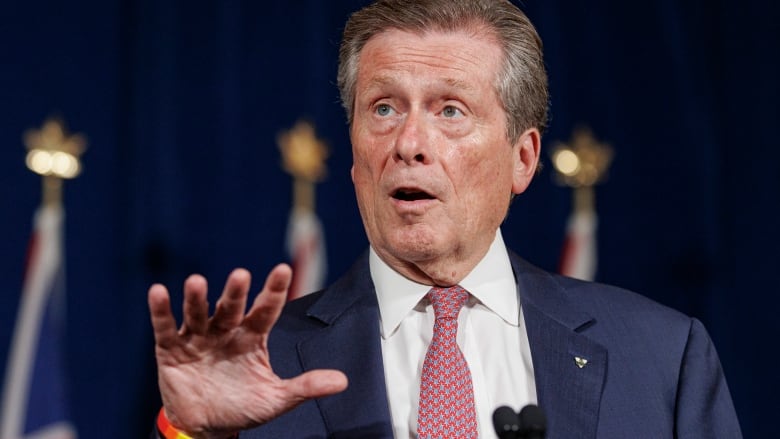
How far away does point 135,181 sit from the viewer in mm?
3166

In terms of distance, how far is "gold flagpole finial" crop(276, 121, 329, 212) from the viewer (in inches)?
131

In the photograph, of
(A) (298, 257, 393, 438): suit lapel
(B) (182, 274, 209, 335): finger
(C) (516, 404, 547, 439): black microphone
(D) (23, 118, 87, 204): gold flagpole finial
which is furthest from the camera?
(D) (23, 118, 87, 204): gold flagpole finial

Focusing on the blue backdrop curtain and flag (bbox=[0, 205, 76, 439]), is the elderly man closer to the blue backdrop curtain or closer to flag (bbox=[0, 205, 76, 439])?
flag (bbox=[0, 205, 76, 439])

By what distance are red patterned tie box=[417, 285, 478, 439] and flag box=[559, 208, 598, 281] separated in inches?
71.3

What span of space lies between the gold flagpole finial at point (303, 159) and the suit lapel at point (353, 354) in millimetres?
1549

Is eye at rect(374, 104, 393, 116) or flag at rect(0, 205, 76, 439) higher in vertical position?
eye at rect(374, 104, 393, 116)

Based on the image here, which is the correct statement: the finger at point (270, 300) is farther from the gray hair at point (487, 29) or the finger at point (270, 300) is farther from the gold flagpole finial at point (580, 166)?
the gold flagpole finial at point (580, 166)

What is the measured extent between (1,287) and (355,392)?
175 cm

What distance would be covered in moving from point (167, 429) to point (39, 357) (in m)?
1.64

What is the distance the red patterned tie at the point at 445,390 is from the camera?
60.4 inches

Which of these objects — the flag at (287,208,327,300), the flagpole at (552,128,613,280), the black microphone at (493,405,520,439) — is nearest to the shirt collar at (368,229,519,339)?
the black microphone at (493,405,520,439)

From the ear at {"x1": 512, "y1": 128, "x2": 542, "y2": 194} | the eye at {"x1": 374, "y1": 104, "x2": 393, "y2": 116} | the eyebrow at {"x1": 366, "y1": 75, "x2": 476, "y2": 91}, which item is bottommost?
the ear at {"x1": 512, "y1": 128, "x2": 542, "y2": 194}

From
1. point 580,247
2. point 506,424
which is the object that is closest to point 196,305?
point 506,424

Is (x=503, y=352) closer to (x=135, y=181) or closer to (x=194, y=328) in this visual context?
(x=194, y=328)
